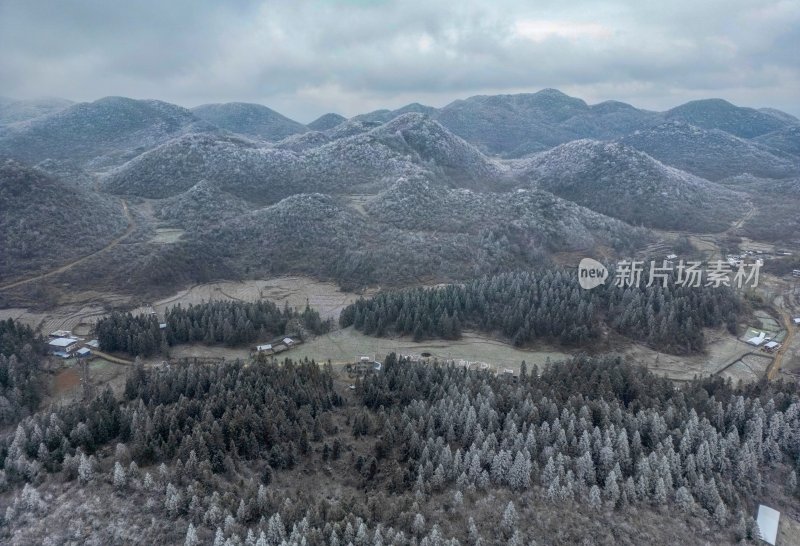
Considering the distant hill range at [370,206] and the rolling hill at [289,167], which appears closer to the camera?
the distant hill range at [370,206]

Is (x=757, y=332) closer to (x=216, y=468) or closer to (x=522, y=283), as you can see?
(x=522, y=283)

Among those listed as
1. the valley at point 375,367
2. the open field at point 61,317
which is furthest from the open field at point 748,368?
the open field at point 61,317

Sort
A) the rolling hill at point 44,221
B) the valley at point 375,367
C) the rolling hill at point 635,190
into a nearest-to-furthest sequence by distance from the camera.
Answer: the valley at point 375,367 → the rolling hill at point 44,221 → the rolling hill at point 635,190

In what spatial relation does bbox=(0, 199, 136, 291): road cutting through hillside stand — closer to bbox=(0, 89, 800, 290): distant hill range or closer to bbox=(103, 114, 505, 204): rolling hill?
bbox=(0, 89, 800, 290): distant hill range

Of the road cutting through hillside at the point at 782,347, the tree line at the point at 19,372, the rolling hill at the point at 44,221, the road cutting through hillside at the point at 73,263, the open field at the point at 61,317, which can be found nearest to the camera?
the tree line at the point at 19,372

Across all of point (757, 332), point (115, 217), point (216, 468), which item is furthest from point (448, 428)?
point (115, 217)

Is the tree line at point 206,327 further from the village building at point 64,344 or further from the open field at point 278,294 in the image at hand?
the open field at point 278,294

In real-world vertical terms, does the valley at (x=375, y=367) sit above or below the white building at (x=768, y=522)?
above

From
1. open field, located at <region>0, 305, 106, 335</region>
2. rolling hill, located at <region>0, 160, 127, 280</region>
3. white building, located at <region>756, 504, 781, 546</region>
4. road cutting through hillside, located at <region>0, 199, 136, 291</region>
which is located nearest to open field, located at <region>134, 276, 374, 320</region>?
open field, located at <region>0, 305, 106, 335</region>
